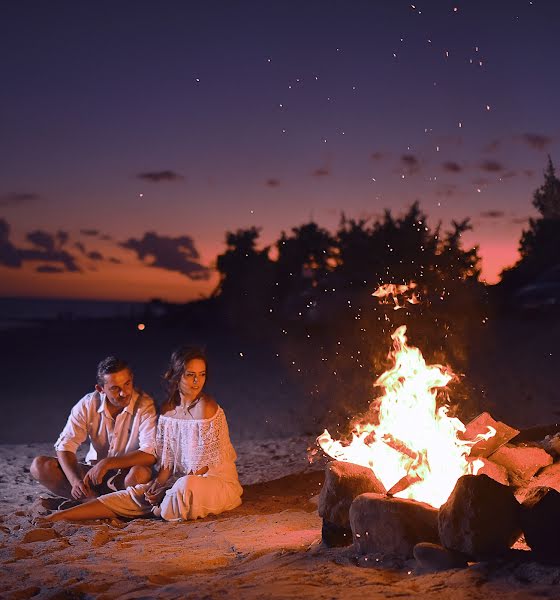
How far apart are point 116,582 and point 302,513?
2.59 m

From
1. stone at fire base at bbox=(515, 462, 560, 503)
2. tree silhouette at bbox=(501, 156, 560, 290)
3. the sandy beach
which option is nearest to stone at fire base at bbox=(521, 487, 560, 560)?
the sandy beach

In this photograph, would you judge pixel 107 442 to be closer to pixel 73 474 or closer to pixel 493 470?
pixel 73 474

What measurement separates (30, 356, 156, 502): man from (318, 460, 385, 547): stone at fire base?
6.56 ft

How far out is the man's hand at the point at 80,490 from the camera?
20.7 feet

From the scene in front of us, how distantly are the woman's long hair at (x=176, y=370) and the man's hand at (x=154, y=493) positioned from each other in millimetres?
634

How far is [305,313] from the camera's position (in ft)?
71.1

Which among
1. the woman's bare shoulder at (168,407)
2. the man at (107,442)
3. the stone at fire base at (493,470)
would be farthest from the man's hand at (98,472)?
the stone at fire base at (493,470)

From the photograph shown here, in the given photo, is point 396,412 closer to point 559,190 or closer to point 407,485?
point 407,485

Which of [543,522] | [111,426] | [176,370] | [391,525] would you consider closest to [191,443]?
[176,370]

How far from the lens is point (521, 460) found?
20.4 ft

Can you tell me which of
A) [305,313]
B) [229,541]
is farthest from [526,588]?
[305,313]

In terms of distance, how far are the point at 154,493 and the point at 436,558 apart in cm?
302

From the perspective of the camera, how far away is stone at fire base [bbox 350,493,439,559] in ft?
14.3

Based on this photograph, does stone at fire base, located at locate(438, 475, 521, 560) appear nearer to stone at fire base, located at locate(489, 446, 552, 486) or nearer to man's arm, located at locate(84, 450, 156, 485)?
stone at fire base, located at locate(489, 446, 552, 486)
